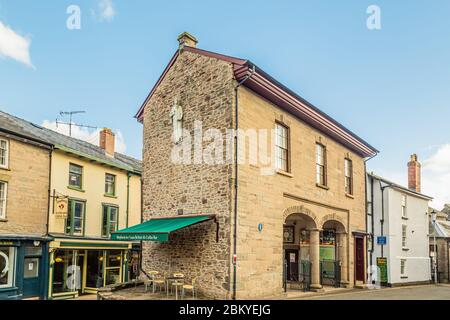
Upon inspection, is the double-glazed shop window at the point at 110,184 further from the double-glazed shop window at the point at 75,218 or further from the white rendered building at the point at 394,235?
the white rendered building at the point at 394,235

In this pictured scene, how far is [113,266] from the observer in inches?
1101

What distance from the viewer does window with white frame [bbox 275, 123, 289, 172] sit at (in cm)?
1712

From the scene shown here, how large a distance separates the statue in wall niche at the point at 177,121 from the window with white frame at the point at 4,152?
8992 mm

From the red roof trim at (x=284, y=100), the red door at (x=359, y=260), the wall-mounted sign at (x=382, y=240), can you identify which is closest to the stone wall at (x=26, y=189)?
the red roof trim at (x=284, y=100)

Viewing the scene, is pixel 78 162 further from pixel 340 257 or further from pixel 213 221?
pixel 340 257

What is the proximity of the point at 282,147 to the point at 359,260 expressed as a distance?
1005cm

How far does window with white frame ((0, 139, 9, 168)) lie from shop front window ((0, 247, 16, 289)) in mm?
3993

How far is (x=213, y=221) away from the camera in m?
14.8

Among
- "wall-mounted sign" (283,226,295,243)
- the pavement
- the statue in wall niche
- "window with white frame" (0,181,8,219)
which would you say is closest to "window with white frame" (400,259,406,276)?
the pavement

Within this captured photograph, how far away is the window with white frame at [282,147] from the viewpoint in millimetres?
17125

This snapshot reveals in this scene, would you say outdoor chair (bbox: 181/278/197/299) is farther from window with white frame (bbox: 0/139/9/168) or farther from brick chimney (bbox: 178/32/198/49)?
window with white frame (bbox: 0/139/9/168)

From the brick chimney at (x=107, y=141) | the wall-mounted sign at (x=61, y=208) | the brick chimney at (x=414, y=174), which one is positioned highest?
the brick chimney at (x=107, y=141)
